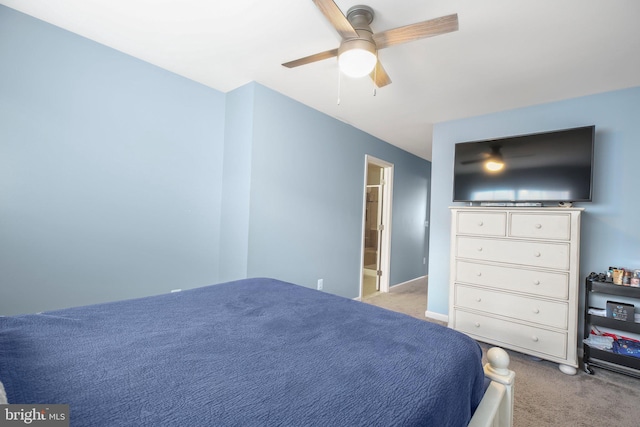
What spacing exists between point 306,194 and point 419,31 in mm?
2014

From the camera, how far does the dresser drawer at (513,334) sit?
2.26 meters

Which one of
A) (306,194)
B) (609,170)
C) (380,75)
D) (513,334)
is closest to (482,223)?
(513,334)

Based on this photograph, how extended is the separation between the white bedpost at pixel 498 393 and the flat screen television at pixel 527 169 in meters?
1.99

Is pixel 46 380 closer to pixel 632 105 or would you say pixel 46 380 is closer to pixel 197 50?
pixel 197 50

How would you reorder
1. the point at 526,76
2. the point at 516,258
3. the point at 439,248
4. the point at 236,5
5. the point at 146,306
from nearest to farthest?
the point at 146,306 → the point at 236,5 → the point at 526,76 → the point at 516,258 → the point at 439,248

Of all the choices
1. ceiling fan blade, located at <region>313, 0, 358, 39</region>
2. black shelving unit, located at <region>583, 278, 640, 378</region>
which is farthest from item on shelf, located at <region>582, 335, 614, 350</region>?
Result: ceiling fan blade, located at <region>313, 0, 358, 39</region>

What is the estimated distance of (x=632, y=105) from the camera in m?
2.43

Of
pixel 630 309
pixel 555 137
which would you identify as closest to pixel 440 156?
pixel 555 137

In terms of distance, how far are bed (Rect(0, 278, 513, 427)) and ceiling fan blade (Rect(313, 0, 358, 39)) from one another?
1463 millimetres

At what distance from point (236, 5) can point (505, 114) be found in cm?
288

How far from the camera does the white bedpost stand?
1.08 metres

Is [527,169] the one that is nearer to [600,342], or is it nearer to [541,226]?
[541,226]

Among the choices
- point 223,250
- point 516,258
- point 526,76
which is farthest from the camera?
point 223,250

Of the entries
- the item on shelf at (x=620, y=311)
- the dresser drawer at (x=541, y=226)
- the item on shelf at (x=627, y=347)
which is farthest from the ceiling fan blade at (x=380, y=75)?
the item on shelf at (x=627, y=347)
